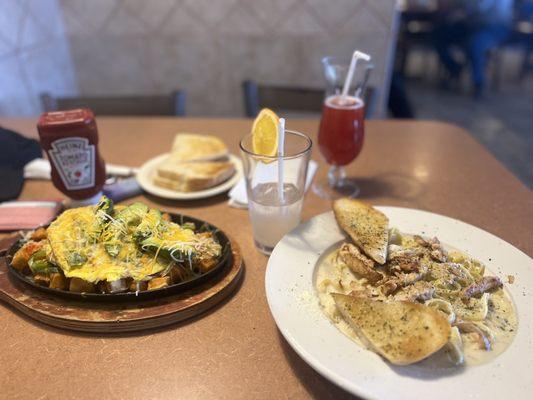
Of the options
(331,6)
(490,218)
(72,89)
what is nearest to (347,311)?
(490,218)

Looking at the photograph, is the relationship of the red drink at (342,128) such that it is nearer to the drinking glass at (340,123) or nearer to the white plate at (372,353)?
the drinking glass at (340,123)

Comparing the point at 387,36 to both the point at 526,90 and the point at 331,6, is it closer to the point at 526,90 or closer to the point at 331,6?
the point at 331,6

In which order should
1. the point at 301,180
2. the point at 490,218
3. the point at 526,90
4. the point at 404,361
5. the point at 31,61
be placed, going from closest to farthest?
the point at 404,361 → the point at 301,180 → the point at 490,218 → the point at 31,61 → the point at 526,90

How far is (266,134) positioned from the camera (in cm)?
106

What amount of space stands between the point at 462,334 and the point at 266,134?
2.03 feet

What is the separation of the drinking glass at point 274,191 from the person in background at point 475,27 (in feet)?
17.3

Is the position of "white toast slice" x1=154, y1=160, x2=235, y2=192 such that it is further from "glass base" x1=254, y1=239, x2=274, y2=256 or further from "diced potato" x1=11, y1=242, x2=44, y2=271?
"diced potato" x1=11, y1=242, x2=44, y2=271

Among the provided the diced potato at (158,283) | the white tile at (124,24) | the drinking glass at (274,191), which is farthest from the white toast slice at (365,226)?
the white tile at (124,24)

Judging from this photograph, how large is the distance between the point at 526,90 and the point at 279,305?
21.1 feet

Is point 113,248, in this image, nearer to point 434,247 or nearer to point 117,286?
point 117,286

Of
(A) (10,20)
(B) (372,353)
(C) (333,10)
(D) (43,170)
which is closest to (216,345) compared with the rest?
(B) (372,353)

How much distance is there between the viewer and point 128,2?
291 centimetres

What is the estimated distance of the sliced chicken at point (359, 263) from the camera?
96 cm

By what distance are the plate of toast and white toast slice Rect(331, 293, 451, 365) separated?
2.34 ft
